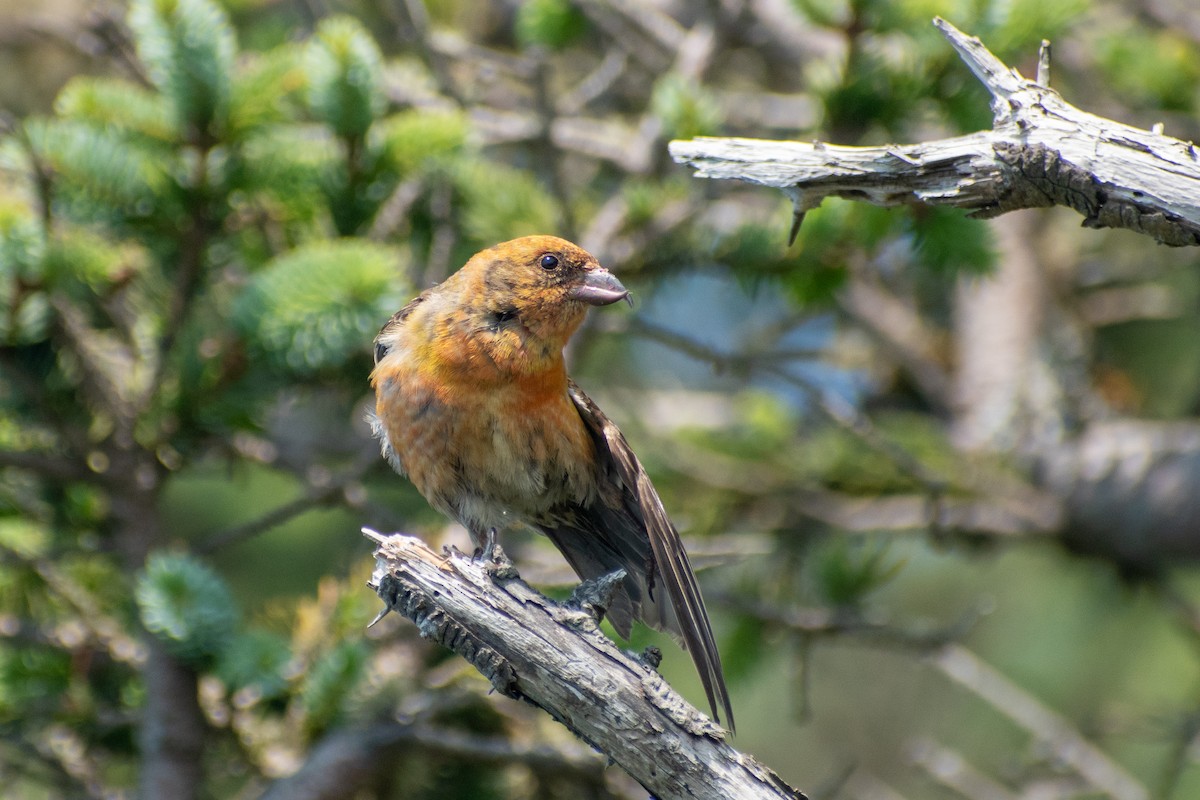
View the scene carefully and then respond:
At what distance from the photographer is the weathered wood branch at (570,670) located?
2.80 meters

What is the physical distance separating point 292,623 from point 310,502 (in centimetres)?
51

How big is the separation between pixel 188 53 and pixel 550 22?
6.41 ft

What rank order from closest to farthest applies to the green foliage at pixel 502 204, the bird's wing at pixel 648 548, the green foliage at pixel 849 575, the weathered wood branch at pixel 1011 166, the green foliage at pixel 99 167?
1. the weathered wood branch at pixel 1011 166
2. the bird's wing at pixel 648 548
3. the green foliage at pixel 99 167
4. the green foliage at pixel 502 204
5. the green foliage at pixel 849 575

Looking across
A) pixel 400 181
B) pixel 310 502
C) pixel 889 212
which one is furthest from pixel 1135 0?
pixel 310 502

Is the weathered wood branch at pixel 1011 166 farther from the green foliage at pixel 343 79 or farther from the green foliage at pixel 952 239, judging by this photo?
the green foliage at pixel 343 79

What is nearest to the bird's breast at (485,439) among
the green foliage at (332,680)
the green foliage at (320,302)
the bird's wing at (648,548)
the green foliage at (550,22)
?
the bird's wing at (648,548)

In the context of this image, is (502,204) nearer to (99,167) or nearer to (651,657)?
(99,167)

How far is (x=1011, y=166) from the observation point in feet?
8.71

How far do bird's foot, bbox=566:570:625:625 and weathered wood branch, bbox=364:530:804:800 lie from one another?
0.12 metres

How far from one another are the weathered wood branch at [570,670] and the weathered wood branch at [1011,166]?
1.13 meters

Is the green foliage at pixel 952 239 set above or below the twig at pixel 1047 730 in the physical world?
above

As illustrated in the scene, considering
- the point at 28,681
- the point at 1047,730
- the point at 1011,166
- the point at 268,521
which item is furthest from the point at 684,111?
the point at 1047,730

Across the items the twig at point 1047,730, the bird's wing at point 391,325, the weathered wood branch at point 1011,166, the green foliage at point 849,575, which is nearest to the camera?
the weathered wood branch at point 1011,166

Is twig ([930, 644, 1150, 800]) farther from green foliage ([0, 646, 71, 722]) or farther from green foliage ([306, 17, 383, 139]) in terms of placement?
green foliage ([0, 646, 71, 722])
